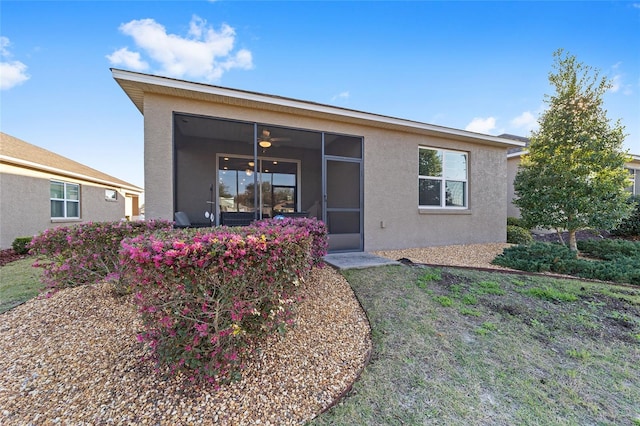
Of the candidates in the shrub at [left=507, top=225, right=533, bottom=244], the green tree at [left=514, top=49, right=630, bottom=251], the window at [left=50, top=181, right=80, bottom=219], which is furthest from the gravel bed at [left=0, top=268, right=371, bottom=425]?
the window at [left=50, top=181, right=80, bottom=219]

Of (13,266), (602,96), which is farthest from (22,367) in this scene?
(602,96)

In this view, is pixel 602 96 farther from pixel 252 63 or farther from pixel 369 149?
pixel 252 63

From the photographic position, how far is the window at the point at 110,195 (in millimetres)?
13772

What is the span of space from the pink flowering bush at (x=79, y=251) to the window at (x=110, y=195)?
12864 mm

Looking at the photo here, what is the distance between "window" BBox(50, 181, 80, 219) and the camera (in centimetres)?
998

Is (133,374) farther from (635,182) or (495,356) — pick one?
(635,182)

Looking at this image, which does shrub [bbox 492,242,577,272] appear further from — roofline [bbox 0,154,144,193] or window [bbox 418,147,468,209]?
roofline [bbox 0,154,144,193]

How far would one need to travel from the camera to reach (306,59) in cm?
877

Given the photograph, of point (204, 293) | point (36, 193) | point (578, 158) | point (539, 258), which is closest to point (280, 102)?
point (204, 293)

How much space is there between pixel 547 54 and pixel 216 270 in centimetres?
977

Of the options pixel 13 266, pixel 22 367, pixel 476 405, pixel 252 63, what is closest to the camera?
pixel 476 405

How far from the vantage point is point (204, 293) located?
1.70 m

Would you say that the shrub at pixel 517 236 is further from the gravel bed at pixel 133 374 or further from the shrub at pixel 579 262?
the gravel bed at pixel 133 374

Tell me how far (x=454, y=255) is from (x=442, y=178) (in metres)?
2.47
